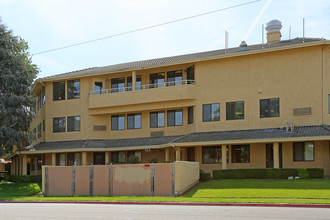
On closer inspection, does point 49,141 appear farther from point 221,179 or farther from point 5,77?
point 221,179

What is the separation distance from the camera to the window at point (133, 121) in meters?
40.2

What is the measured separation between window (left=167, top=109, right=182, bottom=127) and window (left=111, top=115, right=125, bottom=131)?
480cm

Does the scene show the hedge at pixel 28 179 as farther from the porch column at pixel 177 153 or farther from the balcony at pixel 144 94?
the porch column at pixel 177 153

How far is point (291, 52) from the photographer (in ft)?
108

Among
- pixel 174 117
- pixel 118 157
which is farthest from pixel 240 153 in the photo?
pixel 118 157

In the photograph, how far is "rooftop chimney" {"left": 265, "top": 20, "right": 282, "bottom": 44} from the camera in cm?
3753

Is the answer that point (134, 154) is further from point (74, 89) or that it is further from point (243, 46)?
point (243, 46)

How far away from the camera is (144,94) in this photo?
126 ft

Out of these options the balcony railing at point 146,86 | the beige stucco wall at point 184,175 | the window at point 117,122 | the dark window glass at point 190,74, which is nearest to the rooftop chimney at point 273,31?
the dark window glass at point 190,74

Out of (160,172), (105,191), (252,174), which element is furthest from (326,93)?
(105,191)

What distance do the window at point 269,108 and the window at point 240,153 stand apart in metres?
2.84

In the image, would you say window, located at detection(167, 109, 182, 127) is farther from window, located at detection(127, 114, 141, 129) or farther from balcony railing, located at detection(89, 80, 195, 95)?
window, located at detection(127, 114, 141, 129)

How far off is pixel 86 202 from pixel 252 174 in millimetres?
11918

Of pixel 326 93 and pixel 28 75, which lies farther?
pixel 28 75
